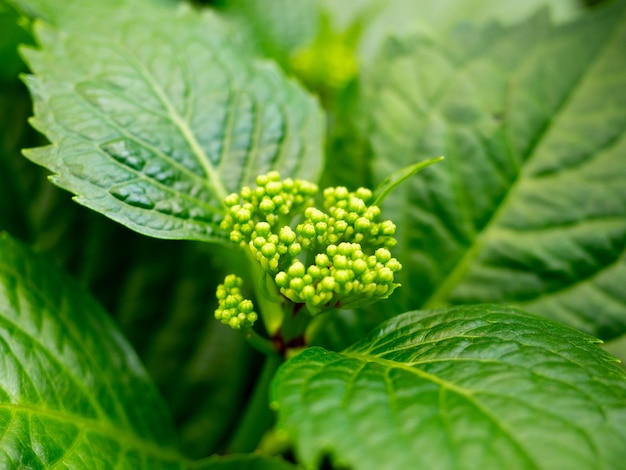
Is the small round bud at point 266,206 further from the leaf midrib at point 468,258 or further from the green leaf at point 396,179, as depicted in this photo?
the leaf midrib at point 468,258

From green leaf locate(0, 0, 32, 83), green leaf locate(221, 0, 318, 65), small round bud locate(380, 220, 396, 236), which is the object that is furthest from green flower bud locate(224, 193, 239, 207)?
green leaf locate(221, 0, 318, 65)

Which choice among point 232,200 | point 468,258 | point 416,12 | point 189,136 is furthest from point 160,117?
point 416,12

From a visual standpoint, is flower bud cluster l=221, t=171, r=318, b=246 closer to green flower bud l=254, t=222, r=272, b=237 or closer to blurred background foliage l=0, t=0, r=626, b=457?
green flower bud l=254, t=222, r=272, b=237

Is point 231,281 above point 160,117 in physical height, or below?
below

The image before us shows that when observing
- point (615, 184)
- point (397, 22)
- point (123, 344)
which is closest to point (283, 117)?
point (123, 344)

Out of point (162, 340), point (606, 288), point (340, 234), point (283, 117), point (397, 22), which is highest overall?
point (397, 22)

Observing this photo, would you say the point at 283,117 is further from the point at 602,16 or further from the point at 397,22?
the point at 397,22

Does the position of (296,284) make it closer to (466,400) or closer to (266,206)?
(266,206)
